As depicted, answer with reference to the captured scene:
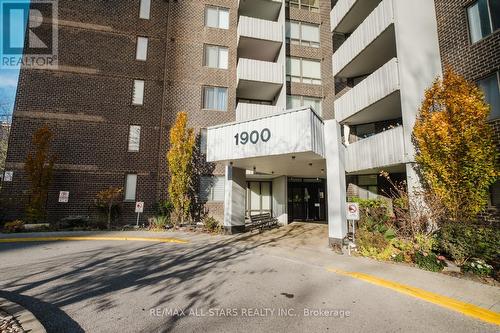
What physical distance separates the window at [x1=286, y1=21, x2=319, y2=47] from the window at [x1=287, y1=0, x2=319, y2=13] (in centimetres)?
156

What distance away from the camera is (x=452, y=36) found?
432 inches

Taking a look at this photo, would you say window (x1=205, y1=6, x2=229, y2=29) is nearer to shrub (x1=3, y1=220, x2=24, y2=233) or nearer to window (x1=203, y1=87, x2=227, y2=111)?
window (x1=203, y1=87, x2=227, y2=111)

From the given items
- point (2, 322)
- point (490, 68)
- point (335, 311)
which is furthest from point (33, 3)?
point (490, 68)

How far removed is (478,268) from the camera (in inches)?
254

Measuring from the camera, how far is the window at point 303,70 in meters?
19.9

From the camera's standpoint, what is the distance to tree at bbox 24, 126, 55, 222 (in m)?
13.6

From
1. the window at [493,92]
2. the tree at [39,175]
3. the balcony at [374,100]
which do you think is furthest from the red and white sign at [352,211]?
the tree at [39,175]

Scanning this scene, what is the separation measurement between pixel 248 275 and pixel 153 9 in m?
19.9

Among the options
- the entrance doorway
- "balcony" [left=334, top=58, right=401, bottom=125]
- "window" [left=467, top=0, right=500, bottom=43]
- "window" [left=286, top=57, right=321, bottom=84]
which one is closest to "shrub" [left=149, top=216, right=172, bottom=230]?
the entrance doorway

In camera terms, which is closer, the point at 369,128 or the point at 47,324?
the point at 47,324

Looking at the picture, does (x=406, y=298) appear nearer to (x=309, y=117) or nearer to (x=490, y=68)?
(x=309, y=117)

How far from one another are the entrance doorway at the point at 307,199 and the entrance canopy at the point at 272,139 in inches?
331

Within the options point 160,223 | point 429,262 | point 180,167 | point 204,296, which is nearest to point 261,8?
point 180,167

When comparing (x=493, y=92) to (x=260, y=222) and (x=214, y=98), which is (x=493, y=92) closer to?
(x=260, y=222)
